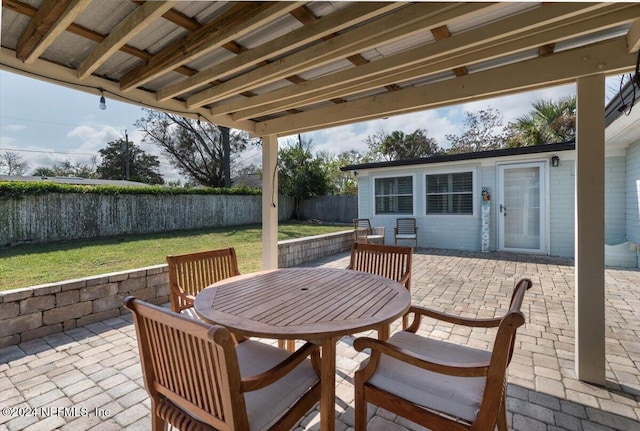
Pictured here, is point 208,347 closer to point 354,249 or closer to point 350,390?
point 350,390

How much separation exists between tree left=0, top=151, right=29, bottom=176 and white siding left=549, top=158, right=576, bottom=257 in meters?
27.7

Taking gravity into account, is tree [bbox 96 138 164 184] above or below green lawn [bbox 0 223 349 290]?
above

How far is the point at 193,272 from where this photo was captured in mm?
2404

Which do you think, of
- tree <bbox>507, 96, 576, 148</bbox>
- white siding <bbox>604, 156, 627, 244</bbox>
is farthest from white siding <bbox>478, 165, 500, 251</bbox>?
tree <bbox>507, 96, 576, 148</bbox>

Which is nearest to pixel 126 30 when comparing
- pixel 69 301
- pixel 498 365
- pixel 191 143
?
pixel 498 365

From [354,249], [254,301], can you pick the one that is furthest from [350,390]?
[354,249]

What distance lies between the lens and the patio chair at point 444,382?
1.08m

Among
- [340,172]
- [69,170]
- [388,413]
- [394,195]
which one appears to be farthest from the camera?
[69,170]

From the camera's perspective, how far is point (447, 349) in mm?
1634

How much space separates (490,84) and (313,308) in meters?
2.10

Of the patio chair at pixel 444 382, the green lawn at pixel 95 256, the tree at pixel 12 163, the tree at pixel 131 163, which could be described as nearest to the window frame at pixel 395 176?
the green lawn at pixel 95 256

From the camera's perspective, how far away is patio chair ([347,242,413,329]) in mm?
2582

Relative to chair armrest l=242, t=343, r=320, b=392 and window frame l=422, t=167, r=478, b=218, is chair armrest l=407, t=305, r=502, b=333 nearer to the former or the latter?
chair armrest l=242, t=343, r=320, b=392

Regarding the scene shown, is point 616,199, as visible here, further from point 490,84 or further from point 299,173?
point 299,173
